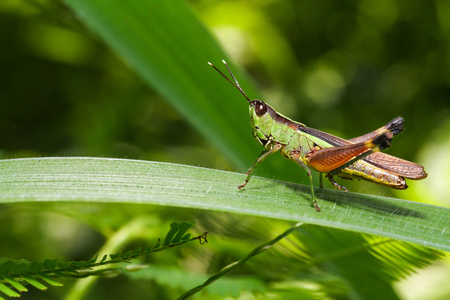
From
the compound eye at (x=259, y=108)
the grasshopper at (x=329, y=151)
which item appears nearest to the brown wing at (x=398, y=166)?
the grasshopper at (x=329, y=151)

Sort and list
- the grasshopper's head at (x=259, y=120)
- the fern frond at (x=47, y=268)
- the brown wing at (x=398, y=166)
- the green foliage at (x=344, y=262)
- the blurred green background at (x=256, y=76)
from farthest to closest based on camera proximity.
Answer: the blurred green background at (x=256, y=76)
the grasshopper's head at (x=259, y=120)
the brown wing at (x=398, y=166)
the green foliage at (x=344, y=262)
the fern frond at (x=47, y=268)

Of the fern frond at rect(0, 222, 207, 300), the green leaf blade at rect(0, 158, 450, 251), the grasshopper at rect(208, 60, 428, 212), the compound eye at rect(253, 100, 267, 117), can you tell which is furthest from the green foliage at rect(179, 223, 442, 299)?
the compound eye at rect(253, 100, 267, 117)

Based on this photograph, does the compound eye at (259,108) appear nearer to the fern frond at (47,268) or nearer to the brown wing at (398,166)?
the brown wing at (398,166)

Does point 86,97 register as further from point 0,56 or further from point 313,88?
point 313,88

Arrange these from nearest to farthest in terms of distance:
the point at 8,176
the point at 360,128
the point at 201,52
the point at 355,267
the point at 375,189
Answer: the point at 8,176
the point at 355,267
the point at 201,52
the point at 375,189
the point at 360,128

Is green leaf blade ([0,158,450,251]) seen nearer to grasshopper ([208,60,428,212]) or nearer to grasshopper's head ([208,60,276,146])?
grasshopper ([208,60,428,212])

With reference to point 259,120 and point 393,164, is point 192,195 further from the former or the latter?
point 393,164

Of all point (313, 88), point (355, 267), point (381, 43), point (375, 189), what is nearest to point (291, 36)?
point (313, 88)
